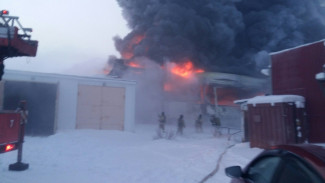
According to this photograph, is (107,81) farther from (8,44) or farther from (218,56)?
(218,56)

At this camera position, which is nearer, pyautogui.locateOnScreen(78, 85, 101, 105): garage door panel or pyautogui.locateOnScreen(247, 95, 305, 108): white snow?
pyautogui.locateOnScreen(247, 95, 305, 108): white snow

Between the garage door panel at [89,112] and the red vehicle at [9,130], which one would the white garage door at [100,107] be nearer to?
the garage door panel at [89,112]

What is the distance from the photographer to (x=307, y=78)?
10.7 m

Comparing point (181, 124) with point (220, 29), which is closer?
point (181, 124)

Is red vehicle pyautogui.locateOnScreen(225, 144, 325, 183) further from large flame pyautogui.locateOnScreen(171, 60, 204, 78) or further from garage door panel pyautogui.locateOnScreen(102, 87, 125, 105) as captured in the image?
large flame pyautogui.locateOnScreen(171, 60, 204, 78)

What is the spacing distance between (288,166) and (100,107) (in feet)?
44.3

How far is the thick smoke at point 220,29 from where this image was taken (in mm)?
30938

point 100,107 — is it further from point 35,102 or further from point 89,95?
point 35,102

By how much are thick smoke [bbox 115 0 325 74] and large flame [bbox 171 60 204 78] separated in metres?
0.65

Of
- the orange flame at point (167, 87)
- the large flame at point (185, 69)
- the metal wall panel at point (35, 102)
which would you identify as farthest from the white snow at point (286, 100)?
the large flame at point (185, 69)

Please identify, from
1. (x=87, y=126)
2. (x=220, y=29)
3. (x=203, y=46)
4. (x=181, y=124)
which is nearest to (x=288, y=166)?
(x=87, y=126)

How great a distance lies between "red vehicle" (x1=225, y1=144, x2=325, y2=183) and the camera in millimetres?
1925

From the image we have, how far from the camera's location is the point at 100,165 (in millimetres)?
7871

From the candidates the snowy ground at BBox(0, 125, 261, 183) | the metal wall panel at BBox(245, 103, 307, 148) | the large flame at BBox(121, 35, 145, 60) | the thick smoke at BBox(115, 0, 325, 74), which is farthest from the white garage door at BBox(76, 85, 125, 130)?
the large flame at BBox(121, 35, 145, 60)
